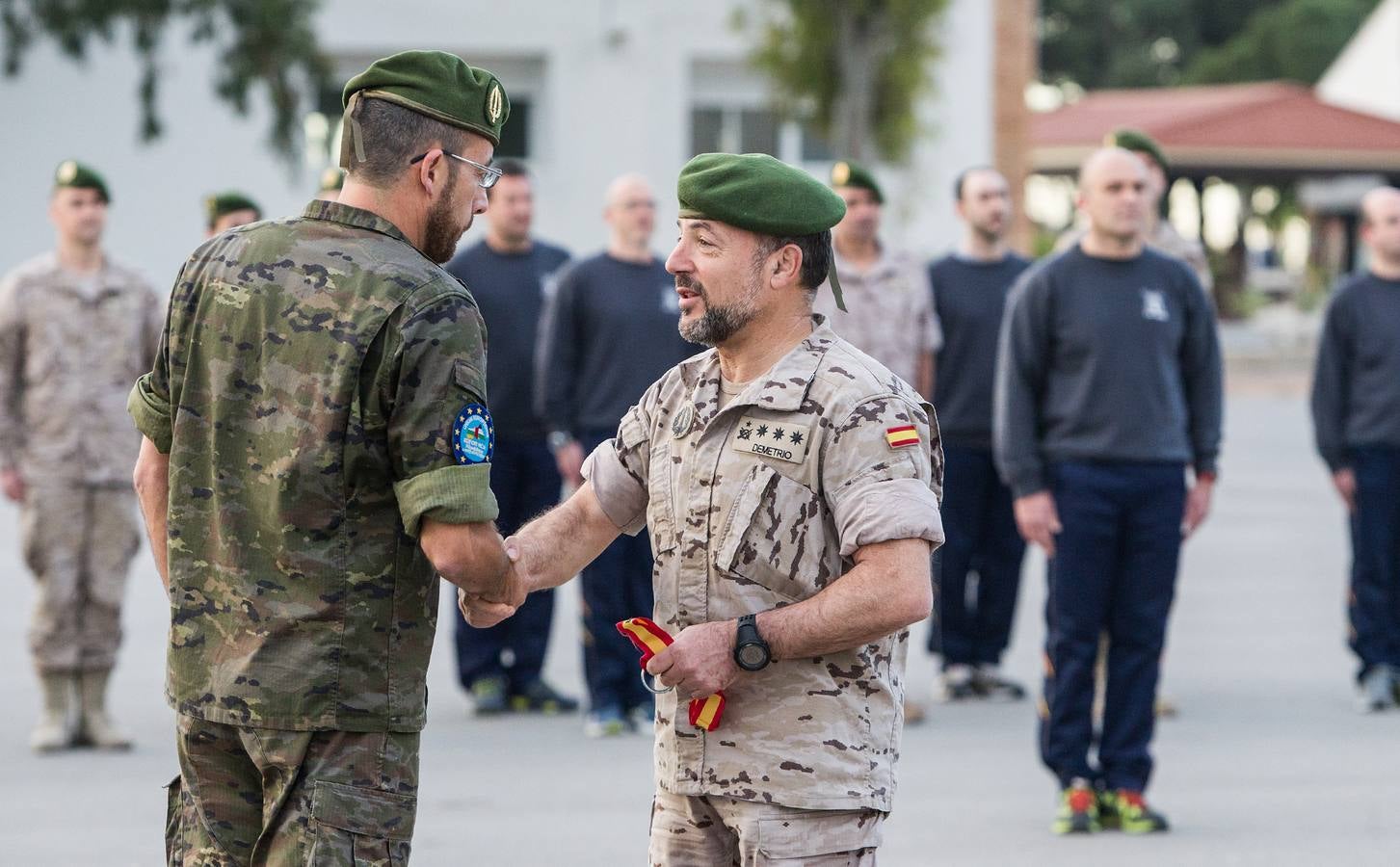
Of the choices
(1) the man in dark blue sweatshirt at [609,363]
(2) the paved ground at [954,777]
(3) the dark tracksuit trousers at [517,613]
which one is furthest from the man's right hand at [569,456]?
(2) the paved ground at [954,777]

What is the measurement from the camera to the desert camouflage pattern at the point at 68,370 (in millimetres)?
7934

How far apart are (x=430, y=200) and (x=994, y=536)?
619 centimetres

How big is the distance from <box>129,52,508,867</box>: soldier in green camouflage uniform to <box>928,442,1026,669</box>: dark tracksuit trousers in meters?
5.96

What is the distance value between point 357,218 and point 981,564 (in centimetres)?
630

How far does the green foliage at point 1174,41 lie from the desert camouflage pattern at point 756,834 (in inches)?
2417

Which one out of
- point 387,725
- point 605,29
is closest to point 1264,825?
point 387,725

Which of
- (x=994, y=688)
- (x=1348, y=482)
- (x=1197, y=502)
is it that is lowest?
(x=994, y=688)

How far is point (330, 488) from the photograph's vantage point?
346 cm

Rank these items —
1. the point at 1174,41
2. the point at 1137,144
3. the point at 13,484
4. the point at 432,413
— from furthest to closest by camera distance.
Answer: the point at 1174,41
the point at 1137,144
the point at 13,484
the point at 432,413

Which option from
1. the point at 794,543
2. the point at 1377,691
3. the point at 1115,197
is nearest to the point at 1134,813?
the point at 1115,197

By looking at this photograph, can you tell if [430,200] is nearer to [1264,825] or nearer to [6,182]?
[1264,825]

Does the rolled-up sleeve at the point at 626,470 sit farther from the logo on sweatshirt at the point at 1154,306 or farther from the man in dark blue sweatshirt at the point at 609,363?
the man in dark blue sweatshirt at the point at 609,363

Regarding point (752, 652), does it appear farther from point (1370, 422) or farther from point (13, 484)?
point (1370, 422)

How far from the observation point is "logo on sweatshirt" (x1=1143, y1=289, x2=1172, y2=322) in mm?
6777
